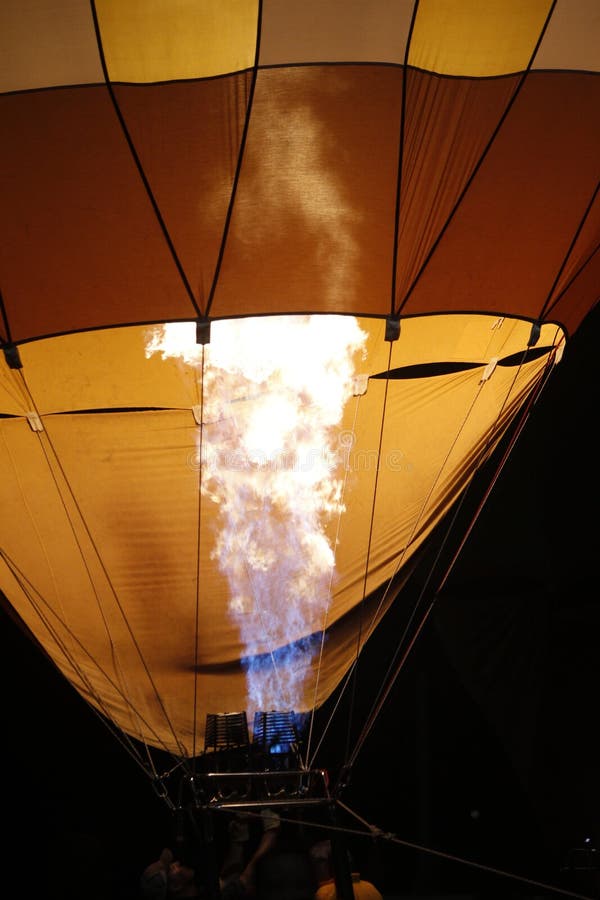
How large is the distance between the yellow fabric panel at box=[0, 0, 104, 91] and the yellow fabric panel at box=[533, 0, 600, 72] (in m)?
1.47

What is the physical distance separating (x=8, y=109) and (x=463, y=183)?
1.55 meters

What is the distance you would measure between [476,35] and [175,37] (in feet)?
3.19

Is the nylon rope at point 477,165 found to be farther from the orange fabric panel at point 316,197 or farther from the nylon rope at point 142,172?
the nylon rope at point 142,172

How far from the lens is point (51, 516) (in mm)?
3174

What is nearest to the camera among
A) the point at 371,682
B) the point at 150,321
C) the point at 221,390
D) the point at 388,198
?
the point at 388,198

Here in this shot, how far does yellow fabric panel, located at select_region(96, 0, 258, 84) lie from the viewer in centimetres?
218

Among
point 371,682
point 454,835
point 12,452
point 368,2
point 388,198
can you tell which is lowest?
point 454,835

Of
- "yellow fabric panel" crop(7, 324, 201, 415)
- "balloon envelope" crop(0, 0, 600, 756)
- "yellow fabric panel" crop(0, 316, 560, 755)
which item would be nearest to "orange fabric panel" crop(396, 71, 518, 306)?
"balloon envelope" crop(0, 0, 600, 756)

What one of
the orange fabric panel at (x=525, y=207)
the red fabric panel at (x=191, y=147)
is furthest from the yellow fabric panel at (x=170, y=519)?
the red fabric panel at (x=191, y=147)

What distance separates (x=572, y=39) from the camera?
2430mm

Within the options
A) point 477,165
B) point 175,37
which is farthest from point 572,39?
point 175,37

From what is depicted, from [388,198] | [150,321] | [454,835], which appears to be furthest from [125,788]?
[388,198]

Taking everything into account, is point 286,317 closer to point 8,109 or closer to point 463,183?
point 463,183

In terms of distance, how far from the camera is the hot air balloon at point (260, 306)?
92.4 inches
